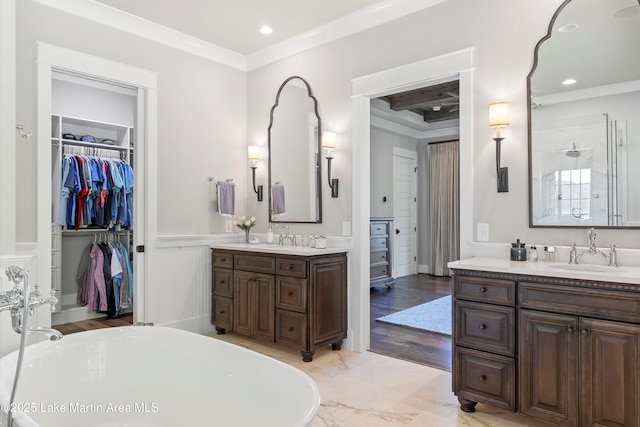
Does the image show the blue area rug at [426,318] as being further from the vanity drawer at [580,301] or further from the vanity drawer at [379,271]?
the vanity drawer at [580,301]

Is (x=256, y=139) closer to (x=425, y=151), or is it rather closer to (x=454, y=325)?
(x=454, y=325)

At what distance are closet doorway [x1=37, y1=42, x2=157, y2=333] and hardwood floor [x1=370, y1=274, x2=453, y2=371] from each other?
7.52ft

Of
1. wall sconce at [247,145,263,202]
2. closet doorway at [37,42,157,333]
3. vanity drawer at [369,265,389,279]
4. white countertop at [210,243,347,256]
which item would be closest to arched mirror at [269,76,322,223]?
wall sconce at [247,145,263,202]

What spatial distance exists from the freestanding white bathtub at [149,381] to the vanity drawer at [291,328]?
4.29ft

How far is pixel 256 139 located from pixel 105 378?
118 inches

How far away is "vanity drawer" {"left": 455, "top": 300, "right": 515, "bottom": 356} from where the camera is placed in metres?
2.38

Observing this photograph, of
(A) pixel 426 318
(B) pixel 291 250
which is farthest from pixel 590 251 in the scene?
(A) pixel 426 318

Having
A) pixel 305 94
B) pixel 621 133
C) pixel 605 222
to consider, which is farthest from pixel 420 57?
pixel 605 222

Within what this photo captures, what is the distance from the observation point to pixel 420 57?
3.36m

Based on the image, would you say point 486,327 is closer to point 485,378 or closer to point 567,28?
point 485,378

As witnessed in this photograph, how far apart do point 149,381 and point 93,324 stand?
2727 mm

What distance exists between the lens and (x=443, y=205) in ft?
25.3

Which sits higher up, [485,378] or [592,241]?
[592,241]

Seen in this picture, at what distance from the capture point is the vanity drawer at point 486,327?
2379 millimetres
